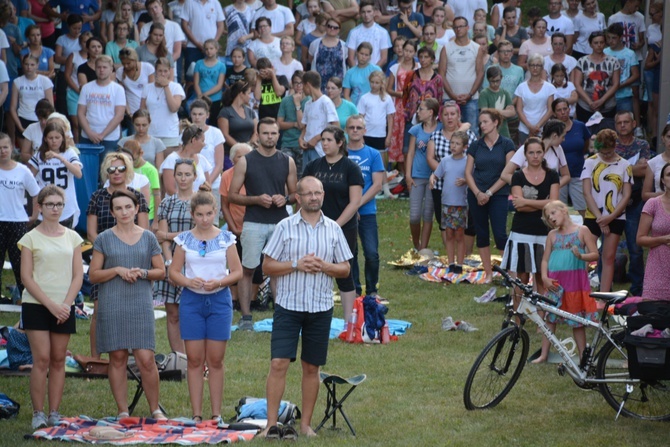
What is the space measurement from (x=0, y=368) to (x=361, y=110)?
8.53m

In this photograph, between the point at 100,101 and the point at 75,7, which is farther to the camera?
the point at 75,7

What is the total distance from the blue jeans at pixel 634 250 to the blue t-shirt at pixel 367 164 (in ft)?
9.18

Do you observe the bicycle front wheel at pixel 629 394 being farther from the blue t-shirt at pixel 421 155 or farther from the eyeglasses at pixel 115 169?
the blue t-shirt at pixel 421 155

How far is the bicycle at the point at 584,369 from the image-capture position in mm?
8445

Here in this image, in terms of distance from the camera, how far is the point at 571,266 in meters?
9.82

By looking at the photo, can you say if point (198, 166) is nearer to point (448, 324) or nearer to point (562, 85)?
point (448, 324)

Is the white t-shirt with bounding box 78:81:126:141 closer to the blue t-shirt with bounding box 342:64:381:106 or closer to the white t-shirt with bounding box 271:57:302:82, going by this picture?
the white t-shirt with bounding box 271:57:302:82

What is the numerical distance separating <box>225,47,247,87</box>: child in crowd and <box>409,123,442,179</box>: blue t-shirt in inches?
160

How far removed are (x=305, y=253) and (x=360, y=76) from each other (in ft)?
34.2

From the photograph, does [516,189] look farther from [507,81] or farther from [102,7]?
[102,7]

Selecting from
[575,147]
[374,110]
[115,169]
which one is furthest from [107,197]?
[374,110]

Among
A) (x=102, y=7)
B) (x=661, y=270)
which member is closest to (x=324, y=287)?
(x=661, y=270)

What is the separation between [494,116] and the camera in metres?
12.8

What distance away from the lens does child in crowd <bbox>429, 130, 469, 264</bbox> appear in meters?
13.7
